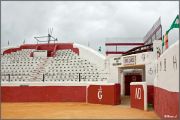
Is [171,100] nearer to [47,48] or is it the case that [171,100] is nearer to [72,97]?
[72,97]

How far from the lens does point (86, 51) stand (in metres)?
28.9

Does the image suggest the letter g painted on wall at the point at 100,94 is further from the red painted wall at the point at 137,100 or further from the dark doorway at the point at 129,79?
the dark doorway at the point at 129,79

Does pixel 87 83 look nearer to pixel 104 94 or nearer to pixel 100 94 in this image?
pixel 100 94

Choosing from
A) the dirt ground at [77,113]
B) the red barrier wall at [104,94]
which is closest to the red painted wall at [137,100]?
the dirt ground at [77,113]

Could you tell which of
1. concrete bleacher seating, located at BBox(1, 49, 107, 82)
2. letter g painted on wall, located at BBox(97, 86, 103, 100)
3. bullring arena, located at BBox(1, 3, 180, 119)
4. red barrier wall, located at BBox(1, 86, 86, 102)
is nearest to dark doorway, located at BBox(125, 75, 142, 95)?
bullring arena, located at BBox(1, 3, 180, 119)

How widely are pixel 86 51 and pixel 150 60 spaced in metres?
11.8

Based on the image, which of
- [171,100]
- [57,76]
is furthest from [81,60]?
[171,100]

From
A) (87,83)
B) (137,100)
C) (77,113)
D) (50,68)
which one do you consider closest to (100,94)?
(87,83)

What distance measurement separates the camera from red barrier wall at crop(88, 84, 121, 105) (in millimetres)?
17875

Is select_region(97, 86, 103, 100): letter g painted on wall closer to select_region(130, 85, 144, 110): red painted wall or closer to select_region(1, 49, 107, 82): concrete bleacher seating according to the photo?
select_region(130, 85, 144, 110): red painted wall

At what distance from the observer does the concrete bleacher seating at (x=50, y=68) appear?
79.1 feet

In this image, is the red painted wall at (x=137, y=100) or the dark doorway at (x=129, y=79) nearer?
the red painted wall at (x=137, y=100)

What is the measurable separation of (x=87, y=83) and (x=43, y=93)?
3.00 meters

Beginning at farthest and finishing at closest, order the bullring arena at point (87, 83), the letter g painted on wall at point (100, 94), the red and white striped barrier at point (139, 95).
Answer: the letter g painted on wall at point (100, 94) < the red and white striped barrier at point (139, 95) < the bullring arena at point (87, 83)
